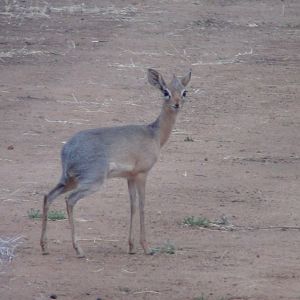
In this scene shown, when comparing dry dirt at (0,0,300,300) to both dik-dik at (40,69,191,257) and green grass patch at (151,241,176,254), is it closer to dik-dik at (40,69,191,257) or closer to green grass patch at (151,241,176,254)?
green grass patch at (151,241,176,254)

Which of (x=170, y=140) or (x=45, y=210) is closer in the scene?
(x=45, y=210)

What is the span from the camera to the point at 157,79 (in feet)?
32.2

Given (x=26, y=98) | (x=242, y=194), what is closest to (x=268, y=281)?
(x=242, y=194)

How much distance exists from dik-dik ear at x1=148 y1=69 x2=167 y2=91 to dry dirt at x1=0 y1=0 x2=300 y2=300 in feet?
4.14

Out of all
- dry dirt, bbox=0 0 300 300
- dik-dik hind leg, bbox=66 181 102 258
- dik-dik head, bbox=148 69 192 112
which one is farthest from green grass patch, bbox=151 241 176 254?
dik-dik head, bbox=148 69 192 112

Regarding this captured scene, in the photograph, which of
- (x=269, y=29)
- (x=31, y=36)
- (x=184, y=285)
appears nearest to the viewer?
(x=184, y=285)

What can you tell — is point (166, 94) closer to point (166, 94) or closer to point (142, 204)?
point (166, 94)

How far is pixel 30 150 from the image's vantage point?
13117mm

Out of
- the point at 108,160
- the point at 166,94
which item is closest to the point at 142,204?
the point at 108,160

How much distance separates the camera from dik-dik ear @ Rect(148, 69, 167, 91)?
9766 millimetres

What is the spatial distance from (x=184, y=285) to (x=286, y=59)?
12.0 meters

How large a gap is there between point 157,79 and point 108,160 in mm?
1039

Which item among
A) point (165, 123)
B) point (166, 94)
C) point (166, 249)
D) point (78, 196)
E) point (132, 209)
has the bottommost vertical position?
point (166, 249)

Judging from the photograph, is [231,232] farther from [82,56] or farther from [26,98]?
[82,56]
